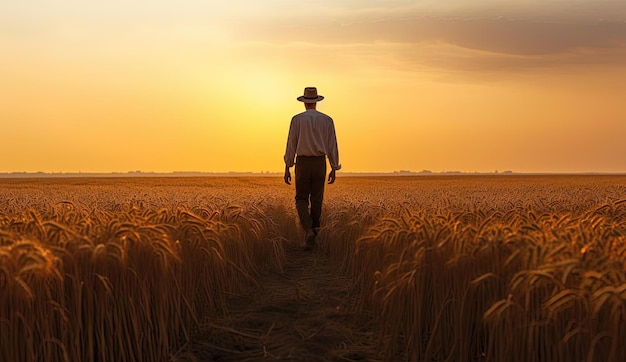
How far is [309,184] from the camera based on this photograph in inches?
391

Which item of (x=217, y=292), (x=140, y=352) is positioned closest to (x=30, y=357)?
(x=140, y=352)

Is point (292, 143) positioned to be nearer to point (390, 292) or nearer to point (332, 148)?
point (332, 148)

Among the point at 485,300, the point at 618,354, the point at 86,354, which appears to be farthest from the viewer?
the point at 485,300

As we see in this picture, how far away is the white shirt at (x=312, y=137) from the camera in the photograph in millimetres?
9625

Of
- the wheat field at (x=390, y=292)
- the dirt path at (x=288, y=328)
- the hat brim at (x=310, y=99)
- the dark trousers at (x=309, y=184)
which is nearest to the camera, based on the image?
the wheat field at (x=390, y=292)

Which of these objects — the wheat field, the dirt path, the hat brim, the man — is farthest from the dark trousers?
the wheat field

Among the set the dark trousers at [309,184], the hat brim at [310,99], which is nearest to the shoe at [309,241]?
the dark trousers at [309,184]

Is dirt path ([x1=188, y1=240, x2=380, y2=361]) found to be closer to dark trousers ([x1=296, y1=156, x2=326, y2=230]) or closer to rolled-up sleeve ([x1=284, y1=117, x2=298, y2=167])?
dark trousers ([x1=296, y1=156, x2=326, y2=230])

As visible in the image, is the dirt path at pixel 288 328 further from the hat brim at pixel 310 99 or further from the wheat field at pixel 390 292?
the hat brim at pixel 310 99

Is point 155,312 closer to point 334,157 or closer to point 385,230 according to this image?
point 385,230

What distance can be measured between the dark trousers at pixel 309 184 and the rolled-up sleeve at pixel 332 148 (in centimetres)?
12

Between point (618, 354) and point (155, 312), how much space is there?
2882 mm

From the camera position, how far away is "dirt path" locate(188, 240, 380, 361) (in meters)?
4.48

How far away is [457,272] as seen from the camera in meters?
4.15
